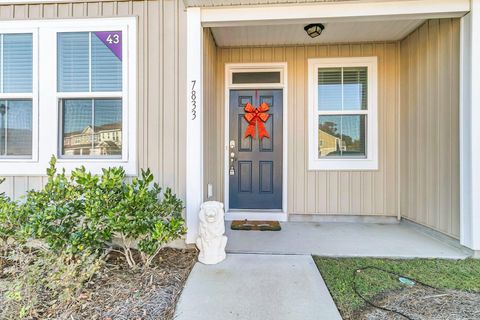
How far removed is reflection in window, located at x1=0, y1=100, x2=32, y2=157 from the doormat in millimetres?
2594

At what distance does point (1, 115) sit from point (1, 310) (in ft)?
7.29

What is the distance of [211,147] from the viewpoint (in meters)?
3.65

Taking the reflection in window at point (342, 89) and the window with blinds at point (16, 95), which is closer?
the window with blinds at point (16, 95)

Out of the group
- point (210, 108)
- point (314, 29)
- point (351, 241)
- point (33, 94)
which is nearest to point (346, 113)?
point (314, 29)

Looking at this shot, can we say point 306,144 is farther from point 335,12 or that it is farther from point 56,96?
point 56,96

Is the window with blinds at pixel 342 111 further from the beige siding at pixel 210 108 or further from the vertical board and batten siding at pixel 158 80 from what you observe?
the vertical board and batten siding at pixel 158 80

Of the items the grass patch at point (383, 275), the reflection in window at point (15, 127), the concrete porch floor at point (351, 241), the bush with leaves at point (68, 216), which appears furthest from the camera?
the reflection in window at point (15, 127)

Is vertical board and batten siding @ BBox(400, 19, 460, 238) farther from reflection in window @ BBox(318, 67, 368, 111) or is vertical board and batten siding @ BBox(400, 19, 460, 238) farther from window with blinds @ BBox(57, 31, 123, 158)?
window with blinds @ BBox(57, 31, 123, 158)

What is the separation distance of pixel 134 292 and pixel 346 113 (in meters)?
3.49

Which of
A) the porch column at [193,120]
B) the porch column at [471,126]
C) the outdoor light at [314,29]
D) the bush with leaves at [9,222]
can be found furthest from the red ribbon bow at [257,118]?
the bush with leaves at [9,222]

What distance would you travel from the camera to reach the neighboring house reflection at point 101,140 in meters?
3.03

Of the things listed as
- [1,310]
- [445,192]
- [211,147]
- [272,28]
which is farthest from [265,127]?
[1,310]

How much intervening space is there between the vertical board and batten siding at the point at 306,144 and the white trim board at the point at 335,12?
3.95 ft

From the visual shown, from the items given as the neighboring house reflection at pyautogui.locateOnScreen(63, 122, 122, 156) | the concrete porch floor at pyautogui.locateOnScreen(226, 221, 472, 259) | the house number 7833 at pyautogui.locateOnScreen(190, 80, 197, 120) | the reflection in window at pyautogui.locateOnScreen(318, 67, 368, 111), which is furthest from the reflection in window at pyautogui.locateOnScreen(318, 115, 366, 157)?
the neighboring house reflection at pyautogui.locateOnScreen(63, 122, 122, 156)
